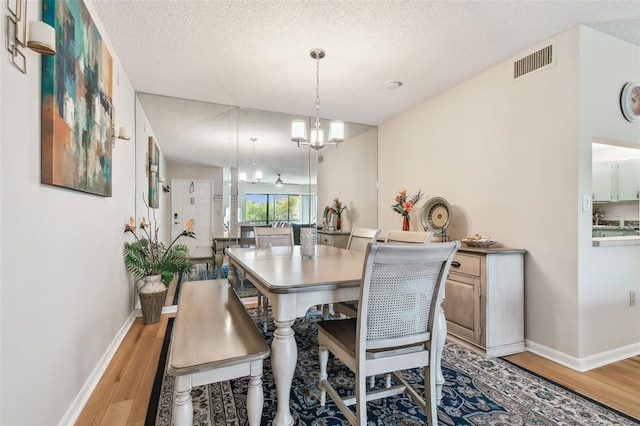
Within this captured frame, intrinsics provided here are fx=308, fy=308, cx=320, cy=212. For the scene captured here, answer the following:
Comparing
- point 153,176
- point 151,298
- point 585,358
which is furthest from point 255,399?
point 153,176

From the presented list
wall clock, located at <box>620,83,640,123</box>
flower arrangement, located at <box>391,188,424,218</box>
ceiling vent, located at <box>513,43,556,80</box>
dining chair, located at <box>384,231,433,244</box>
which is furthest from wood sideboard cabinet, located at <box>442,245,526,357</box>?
ceiling vent, located at <box>513,43,556,80</box>

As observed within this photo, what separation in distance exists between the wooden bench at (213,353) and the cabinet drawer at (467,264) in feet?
6.02

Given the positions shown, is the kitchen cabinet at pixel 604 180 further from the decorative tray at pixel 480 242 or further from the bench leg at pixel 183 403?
the bench leg at pixel 183 403

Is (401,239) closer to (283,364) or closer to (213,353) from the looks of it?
(283,364)

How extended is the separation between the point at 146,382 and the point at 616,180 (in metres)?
5.74

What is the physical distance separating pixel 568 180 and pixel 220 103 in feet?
12.2

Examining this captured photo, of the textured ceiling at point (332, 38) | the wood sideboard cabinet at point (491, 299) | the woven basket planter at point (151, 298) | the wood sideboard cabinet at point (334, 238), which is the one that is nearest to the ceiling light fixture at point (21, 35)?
the textured ceiling at point (332, 38)

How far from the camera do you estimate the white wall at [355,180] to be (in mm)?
4848

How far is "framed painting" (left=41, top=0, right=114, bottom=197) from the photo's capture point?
1368mm

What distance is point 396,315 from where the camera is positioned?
1.40m

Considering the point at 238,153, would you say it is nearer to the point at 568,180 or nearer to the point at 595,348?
the point at 568,180

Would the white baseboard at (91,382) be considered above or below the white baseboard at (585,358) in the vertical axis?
above

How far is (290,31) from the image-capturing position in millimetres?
2352

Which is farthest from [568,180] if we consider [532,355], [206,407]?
[206,407]
